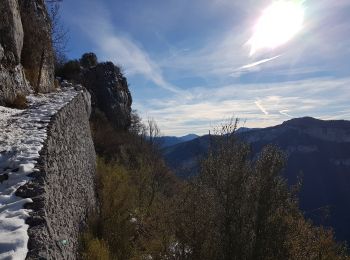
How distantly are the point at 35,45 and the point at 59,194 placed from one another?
10.9 m

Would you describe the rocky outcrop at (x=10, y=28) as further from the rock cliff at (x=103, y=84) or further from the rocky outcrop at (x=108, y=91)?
the rocky outcrop at (x=108, y=91)

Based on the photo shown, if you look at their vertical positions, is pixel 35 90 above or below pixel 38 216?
above

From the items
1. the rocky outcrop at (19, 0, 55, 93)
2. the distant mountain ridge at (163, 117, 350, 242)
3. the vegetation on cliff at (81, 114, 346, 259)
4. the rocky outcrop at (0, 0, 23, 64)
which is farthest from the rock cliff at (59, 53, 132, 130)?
the distant mountain ridge at (163, 117, 350, 242)

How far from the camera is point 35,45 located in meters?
16.4

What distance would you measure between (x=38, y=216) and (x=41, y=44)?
42.5 ft

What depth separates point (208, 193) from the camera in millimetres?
12609

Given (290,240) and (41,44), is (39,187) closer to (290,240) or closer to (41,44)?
(290,240)

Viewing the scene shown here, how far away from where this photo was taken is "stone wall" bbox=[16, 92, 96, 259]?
5.47 m

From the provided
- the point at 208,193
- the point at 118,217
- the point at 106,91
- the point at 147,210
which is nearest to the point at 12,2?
the point at 118,217

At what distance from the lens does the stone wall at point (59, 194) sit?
547 centimetres

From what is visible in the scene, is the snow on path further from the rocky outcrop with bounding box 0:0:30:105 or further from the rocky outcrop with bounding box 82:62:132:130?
the rocky outcrop with bounding box 82:62:132:130

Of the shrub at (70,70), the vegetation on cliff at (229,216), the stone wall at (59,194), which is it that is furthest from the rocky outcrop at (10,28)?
the shrub at (70,70)

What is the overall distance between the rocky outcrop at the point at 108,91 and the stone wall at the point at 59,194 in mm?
30537

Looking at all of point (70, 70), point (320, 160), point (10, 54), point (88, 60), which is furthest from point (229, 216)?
point (320, 160)
